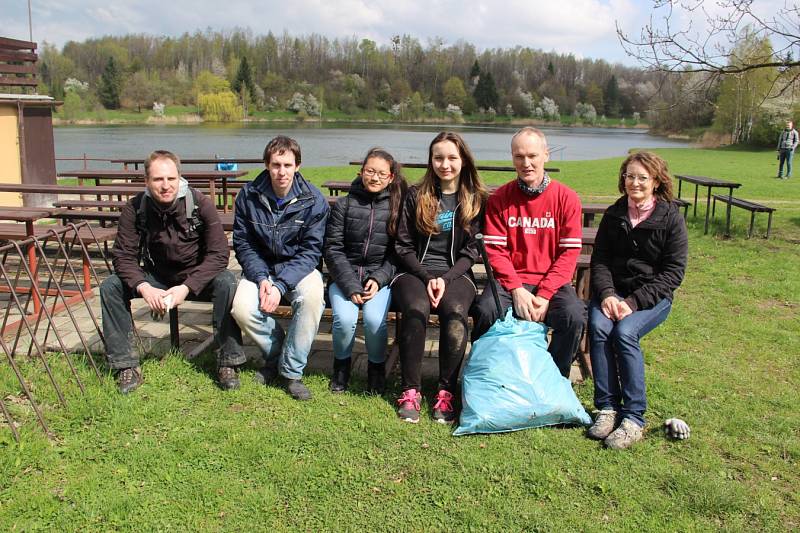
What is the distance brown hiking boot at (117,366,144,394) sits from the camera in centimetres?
365

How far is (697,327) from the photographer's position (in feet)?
17.0

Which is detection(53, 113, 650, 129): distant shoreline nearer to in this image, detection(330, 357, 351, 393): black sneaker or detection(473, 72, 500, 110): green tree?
detection(473, 72, 500, 110): green tree

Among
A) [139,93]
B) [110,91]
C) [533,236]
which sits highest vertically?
[110,91]

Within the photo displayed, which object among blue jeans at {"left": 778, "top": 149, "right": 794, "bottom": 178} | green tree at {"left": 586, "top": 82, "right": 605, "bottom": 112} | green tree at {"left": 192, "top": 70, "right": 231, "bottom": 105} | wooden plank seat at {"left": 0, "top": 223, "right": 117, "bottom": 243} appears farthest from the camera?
green tree at {"left": 586, "top": 82, "right": 605, "bottom": 112}

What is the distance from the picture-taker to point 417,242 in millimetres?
3982

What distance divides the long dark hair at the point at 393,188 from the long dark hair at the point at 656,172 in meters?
1.30

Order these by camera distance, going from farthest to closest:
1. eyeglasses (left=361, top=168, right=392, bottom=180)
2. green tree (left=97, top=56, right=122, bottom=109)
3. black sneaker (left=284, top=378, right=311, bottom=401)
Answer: green tree (left=97, top=56, right=122, bottom=109) < eyeglasses (left=361, top=168, right=392, bottom=180) < black sneaker (left=284, top=378, right=311, bottom=401)

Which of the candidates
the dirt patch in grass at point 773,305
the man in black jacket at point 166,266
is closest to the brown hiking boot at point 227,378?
the man in black jacket at point 166,266

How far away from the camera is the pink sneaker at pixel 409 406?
11.2 feet

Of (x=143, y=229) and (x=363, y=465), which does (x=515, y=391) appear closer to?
(x=363, y=465)

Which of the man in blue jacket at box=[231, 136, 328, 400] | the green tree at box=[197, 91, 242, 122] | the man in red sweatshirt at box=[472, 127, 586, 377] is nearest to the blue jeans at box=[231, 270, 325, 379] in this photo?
the man in blue jacket at box=[231, 136, 328, 400]

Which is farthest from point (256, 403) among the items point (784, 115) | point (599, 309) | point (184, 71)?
point (184, 71)

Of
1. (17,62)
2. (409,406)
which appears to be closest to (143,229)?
(409,406)

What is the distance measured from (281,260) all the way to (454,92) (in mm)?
118606
